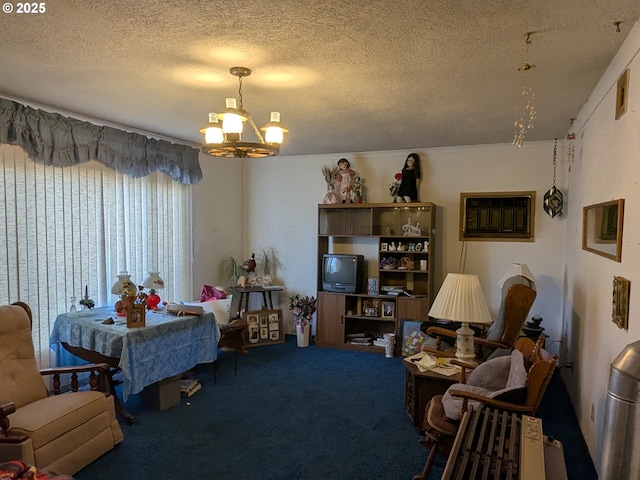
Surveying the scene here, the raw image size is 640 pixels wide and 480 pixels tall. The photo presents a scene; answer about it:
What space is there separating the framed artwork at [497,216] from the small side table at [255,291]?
8.13ft

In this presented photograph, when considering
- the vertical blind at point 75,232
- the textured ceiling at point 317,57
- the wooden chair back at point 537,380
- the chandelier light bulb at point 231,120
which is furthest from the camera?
the vertical blind at point 75,232

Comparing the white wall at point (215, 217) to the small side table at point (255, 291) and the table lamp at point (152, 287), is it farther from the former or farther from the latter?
the table lamp at point (152, 287)

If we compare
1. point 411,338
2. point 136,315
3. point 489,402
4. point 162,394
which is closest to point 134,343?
point 136,315

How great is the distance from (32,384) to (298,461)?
180 cm

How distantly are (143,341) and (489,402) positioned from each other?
8.01 ft

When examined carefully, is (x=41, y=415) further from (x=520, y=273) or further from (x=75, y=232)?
(x=520, y=273)

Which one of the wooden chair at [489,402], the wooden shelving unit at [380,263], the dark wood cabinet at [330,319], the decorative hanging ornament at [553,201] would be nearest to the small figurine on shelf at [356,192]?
the wooden shelving unit at [380,263]

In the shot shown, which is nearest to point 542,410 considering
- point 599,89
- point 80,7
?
point 599,89

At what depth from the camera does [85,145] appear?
3721mm

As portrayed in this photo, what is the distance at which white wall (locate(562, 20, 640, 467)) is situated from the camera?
2.06 meters

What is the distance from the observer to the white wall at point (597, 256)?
2.06 meters

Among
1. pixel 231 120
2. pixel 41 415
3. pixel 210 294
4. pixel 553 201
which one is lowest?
pixel 41 415

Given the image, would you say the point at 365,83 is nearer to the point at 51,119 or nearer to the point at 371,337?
the point at 51,119

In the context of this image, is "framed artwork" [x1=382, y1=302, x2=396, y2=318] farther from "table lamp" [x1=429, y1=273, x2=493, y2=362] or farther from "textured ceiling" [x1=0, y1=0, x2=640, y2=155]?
"textured ceiling" [x1=0, y1=0, x2=640, y2=155]
